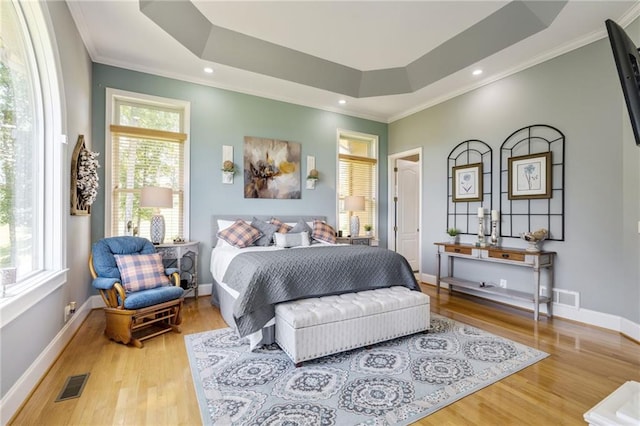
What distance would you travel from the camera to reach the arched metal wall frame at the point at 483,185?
4.25 metres

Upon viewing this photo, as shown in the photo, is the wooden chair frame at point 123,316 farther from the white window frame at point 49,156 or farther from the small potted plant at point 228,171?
the small potted plant at point 228,171

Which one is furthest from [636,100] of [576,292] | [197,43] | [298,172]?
[298,172]

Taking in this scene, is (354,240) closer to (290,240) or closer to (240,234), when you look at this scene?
(290,240)

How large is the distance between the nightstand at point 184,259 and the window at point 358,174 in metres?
2.58

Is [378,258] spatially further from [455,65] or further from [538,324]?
[455,65]

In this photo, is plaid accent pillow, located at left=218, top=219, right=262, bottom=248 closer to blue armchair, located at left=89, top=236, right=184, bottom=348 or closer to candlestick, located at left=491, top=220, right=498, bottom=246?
blue armchair, located at left=89, top=236, right=184, bottom=348

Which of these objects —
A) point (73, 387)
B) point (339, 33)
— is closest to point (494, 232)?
point (339, 33)

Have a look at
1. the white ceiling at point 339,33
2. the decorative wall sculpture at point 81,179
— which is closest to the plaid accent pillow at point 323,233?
the white ceiling at point 339,33

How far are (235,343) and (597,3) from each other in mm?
4605

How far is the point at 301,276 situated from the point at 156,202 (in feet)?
7.07

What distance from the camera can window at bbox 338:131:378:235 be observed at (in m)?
5.62

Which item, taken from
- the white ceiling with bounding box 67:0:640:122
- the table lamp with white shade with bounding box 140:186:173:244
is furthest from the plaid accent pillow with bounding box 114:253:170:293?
the white ceiling with bounding box 67:0:640:122

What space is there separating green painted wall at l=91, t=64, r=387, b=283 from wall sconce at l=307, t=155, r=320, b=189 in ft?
0.27

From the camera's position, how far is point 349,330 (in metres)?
2.54
